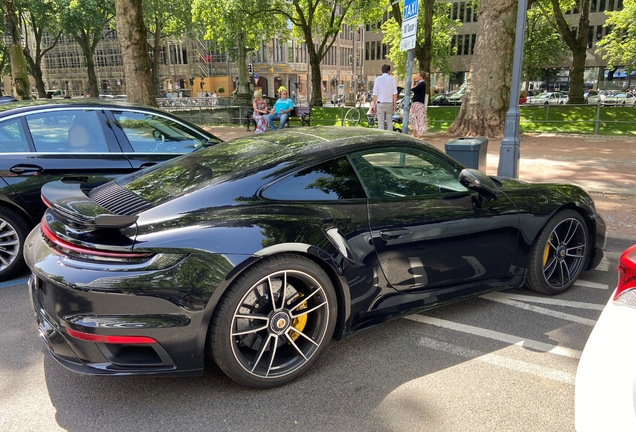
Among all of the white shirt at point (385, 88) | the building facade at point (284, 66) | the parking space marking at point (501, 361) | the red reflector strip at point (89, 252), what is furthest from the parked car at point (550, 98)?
the red reflector strip at point (89, 252)

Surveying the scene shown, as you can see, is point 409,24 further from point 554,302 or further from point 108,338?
point 108,338

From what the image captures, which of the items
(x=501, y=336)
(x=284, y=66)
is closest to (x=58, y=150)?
(x=501, y=336)

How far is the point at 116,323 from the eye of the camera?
247 cm

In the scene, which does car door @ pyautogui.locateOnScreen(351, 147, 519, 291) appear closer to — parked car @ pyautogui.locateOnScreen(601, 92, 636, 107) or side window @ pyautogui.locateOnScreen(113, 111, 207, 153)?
side window @ pyautogui.locateOnScreen(113, 111, 207, 153)

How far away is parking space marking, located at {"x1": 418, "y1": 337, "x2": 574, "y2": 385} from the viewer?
122 inches

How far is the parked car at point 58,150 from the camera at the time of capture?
456 cm

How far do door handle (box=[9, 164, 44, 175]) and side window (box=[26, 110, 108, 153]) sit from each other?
7.5 inches

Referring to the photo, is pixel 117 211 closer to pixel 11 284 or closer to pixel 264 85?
pixel 11 284

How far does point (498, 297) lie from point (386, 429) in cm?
216

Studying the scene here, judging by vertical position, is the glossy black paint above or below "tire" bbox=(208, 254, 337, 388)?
above

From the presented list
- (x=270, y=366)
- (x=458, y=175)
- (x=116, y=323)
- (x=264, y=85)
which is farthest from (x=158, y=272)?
(x=264, y=85)

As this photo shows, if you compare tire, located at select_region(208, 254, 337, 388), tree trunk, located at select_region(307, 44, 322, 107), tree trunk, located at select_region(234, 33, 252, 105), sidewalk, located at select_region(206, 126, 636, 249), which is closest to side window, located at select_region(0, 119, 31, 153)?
tire, located at select_region(208, 254, 337, 388)

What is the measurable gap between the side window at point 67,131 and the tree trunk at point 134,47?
314 inches

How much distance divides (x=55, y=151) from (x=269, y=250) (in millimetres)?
3102
